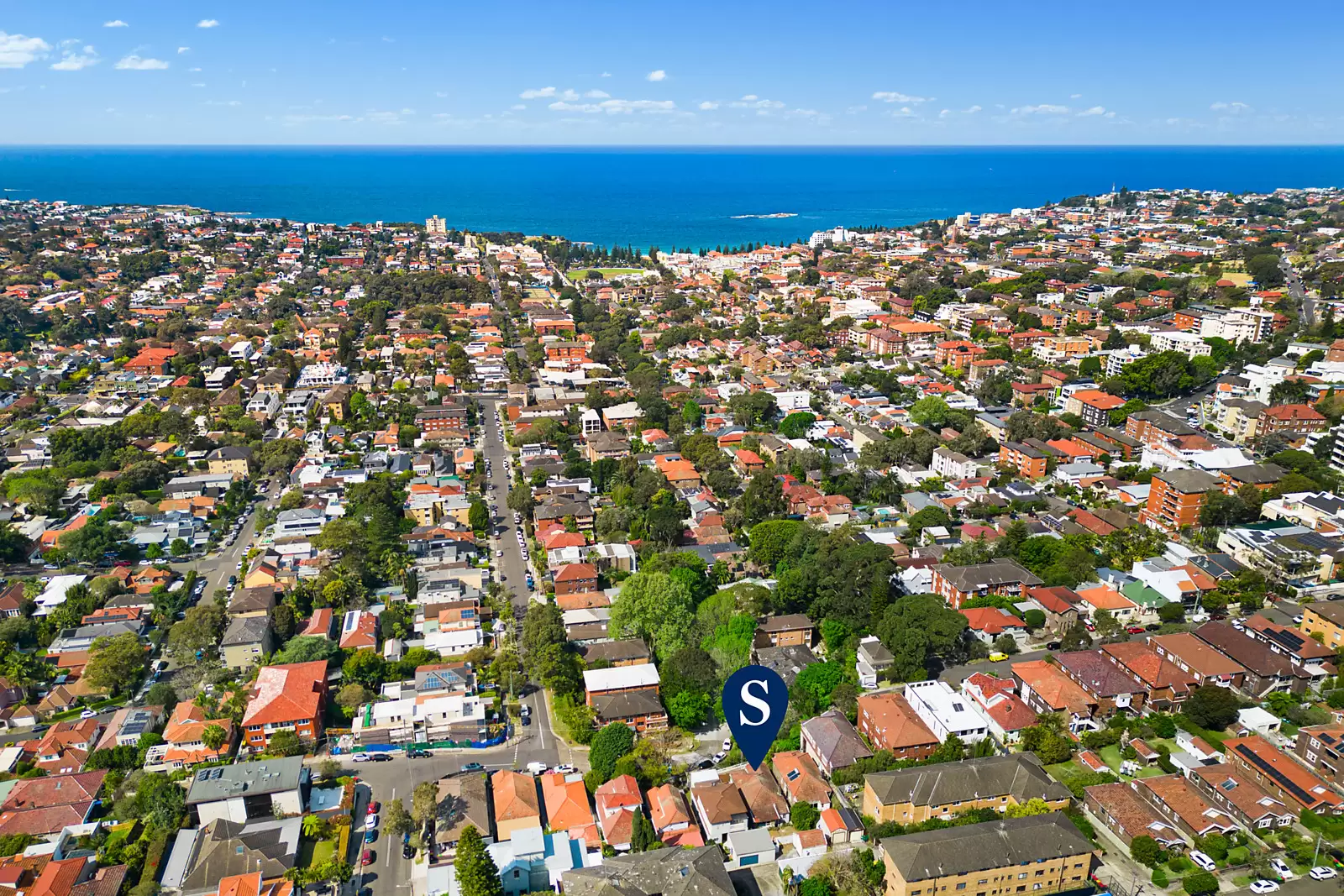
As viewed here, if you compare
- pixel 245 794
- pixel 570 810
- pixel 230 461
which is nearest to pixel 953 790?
pixel 570 810

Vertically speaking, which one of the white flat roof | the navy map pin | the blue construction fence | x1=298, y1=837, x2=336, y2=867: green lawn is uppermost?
the navy map pin

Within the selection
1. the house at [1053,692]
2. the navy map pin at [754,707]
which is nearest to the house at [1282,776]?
the house at [1053,692]

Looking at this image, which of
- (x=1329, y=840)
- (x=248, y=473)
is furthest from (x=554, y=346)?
(x=1329, y=840)

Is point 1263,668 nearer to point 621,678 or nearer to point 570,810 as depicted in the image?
point 621,678

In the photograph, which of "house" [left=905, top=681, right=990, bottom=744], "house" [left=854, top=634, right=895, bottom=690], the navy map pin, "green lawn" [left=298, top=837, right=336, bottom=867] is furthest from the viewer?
"house" [left=854, top=634, right=895, bottom=690]

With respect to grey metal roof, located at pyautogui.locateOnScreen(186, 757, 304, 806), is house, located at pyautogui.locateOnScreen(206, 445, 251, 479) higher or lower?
higher

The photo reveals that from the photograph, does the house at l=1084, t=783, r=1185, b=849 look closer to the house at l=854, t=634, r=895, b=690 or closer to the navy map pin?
the house at l=854, t=634, r=895, b=690

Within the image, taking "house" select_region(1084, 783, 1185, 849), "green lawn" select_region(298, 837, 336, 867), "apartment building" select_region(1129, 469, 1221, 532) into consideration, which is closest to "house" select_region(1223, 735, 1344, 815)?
"house" select_region(1084, 783, 1185, 849)
